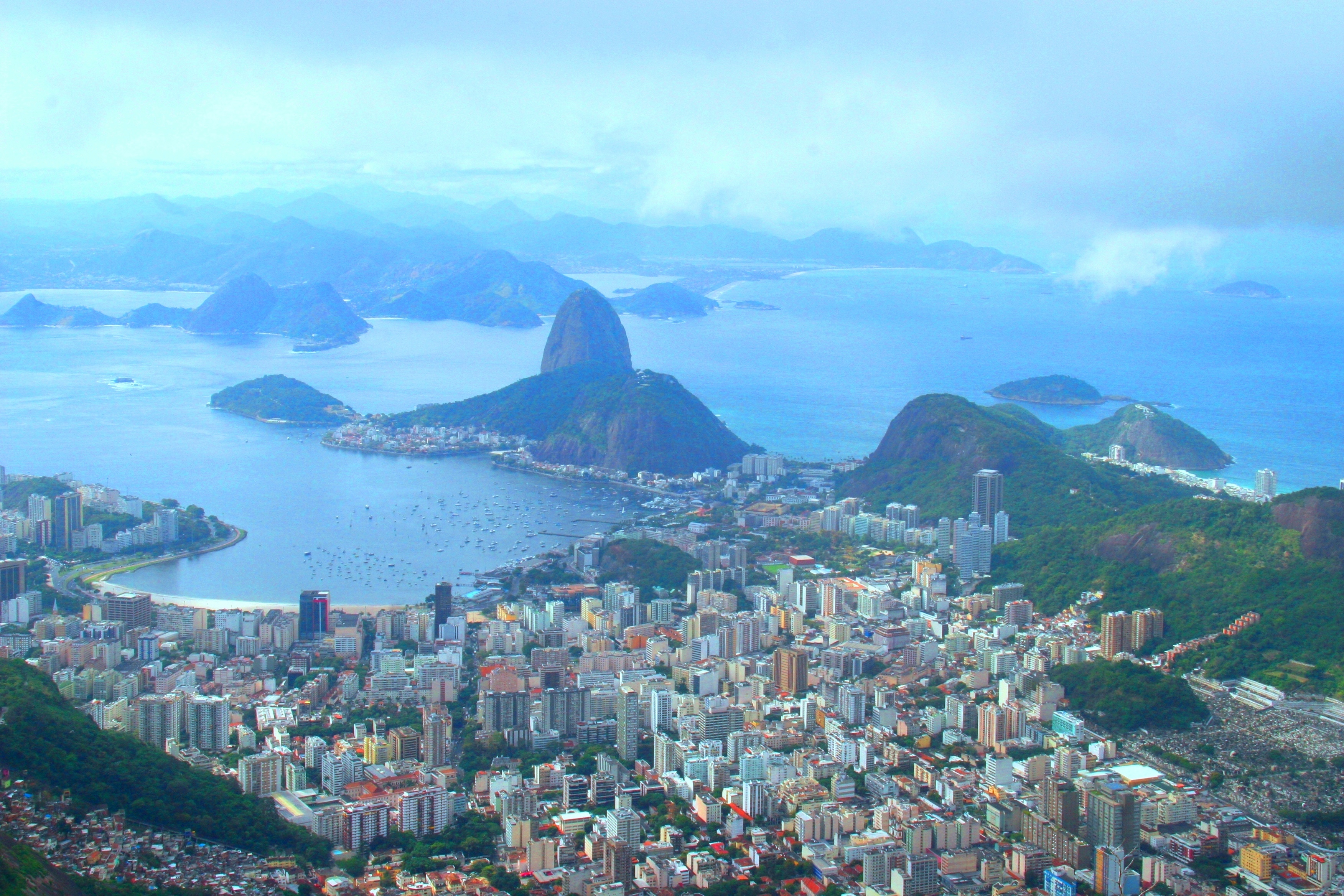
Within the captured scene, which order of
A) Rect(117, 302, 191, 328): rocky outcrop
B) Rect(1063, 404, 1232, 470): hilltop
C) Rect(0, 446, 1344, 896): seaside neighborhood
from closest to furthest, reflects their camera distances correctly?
Rect(0, 446, 1344, 896): seaside neighborhood → Rect(1063, 404, 1232, 470): hilltop → Rect(117, 302, 191, 328): rocky outcrop

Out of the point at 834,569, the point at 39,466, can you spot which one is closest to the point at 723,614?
the point at 834,569

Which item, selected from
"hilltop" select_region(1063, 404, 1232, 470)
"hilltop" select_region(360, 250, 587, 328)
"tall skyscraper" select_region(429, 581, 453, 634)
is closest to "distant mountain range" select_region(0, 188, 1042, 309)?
"hilltop" select_region(360, 250, 587, 328)

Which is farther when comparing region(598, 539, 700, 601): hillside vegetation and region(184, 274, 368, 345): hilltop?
region(184, 274, 368, 345): hilltop

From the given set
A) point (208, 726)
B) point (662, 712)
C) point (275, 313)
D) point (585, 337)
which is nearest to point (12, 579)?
point (208, 726)

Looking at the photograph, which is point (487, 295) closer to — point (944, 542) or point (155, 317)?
point (155, 317)

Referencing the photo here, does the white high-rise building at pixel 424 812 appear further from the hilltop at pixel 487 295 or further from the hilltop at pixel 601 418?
the hilltop at pixel 487 295

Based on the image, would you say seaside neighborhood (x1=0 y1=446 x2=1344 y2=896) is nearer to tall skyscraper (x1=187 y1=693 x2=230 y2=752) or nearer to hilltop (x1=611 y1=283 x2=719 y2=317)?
tall skyscraper (x1=187 y1=693 x2=230 y2=752)

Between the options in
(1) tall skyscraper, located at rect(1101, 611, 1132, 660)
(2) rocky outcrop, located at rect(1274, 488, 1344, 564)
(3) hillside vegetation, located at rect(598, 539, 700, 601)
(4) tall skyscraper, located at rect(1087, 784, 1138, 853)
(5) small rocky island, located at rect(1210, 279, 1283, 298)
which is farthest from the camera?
(5) small rocky island, located at rect(1210, 279, 1283, 298)
